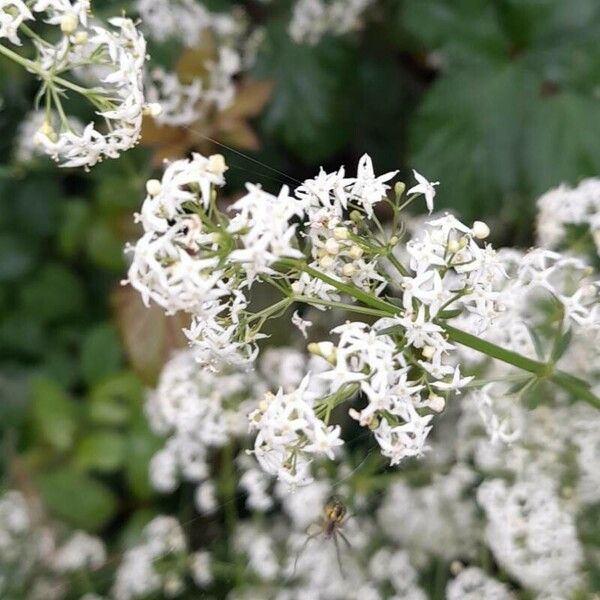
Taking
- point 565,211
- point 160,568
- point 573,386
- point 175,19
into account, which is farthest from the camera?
point 175,19

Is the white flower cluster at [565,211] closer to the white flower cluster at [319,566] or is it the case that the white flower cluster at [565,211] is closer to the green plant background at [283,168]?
the green plant background at [283,168]

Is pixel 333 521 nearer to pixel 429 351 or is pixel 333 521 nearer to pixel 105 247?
pixel 429 351

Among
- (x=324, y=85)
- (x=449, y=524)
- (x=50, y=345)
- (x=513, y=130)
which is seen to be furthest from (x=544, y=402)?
(x=50, y=345)

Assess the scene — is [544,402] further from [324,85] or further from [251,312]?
[324,85]

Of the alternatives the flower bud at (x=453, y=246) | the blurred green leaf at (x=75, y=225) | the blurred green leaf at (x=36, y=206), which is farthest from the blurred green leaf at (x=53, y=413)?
the flower bud at (x=453, y=246)

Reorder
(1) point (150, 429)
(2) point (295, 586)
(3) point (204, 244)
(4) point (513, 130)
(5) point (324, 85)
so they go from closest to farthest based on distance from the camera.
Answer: (3) point (204, 244)
(2) point (295, 586)
(4) point (513, 130)
(1) point (150, 429)
(5) point (324, 85)

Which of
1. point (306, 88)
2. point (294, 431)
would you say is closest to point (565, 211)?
point (294, 431)
